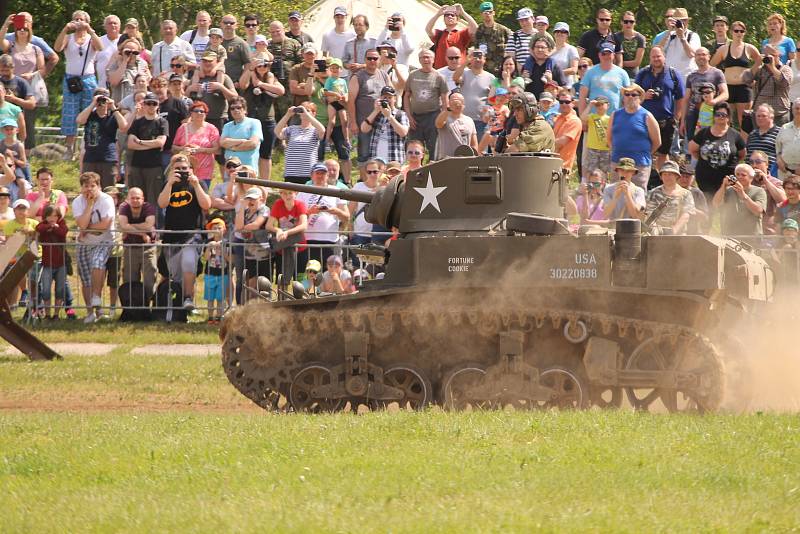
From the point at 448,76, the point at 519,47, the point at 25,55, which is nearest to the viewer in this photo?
the point at 448,76

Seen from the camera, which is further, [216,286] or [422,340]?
[216,286]

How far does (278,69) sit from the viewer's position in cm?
2505

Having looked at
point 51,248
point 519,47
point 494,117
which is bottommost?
point 51,248

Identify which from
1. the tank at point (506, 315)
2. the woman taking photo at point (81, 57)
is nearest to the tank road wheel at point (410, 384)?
the tank at point (506, 315)

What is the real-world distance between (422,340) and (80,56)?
13164 millimetres

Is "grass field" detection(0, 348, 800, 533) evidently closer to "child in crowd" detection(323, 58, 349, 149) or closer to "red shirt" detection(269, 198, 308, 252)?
"red shirt" detection(269, 198, 308, 252)

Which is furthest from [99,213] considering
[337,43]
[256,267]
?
[337,43]

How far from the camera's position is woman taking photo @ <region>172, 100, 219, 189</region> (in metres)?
22.7

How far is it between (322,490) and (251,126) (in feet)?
45.0

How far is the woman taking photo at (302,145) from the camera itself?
74.9 feet

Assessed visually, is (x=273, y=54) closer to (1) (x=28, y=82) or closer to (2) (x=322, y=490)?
(1) (x=28, y=82)

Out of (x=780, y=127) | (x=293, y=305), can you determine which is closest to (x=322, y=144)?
(x=780, y=127)

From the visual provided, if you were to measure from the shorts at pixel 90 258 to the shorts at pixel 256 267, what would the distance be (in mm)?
1975

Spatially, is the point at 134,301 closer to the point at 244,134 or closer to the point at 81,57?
the point at 244,134
